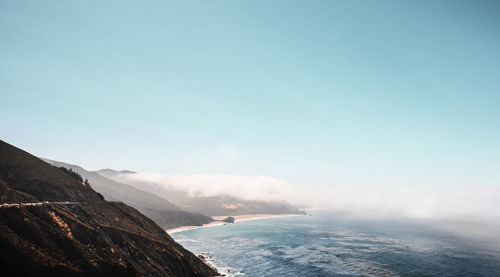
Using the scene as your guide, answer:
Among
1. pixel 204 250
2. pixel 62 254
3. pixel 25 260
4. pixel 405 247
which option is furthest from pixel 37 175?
pixel 405 247

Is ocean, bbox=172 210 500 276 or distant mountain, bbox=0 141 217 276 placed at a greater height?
distant mountain, bbox=0 141 217 276

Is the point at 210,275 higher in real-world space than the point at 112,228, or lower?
lower

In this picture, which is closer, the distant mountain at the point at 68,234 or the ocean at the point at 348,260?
the distant mountain at the point at 68,234

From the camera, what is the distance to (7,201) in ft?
189

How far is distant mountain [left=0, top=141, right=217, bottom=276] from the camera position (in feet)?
152

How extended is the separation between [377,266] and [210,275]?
66820 millimetres

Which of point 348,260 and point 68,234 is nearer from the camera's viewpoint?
point 68,234

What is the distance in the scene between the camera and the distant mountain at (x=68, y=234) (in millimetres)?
46406

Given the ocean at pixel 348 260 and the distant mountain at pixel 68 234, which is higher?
the distant mountain at pixel 68 234

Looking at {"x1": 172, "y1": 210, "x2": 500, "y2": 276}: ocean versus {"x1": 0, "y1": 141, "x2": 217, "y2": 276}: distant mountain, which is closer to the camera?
{"x1": 0, "y1": 141, "x2": 217, "y2": 276}: distant mountain

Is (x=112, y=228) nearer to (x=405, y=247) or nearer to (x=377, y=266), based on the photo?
(x=377, y=266)

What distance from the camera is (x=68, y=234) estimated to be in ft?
195

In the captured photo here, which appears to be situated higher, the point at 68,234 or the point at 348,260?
the point at 68,234

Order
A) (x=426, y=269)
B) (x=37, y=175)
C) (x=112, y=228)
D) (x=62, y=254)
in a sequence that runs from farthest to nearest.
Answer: (x=426, y=269)
(x=37, y=175)
(x=112, y=228)
(x=62, y=254)
